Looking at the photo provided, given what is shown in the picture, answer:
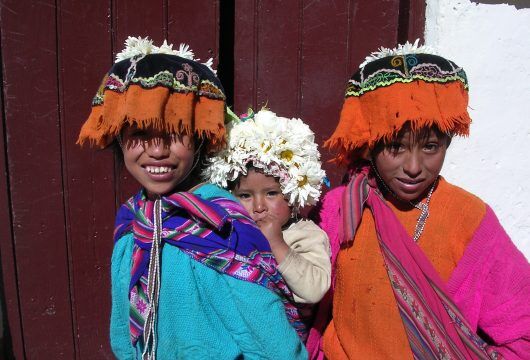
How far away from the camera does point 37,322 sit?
2.35 m

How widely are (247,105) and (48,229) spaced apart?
1.17 meters

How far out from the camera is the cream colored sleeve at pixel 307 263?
4.58 feet

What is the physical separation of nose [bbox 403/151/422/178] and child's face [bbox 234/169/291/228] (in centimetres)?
41

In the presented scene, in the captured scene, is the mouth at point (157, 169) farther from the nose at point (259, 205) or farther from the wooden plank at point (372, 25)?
the wooden plank at point (372, 25)

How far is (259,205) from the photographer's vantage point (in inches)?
60.0

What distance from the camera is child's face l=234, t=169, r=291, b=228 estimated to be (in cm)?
152

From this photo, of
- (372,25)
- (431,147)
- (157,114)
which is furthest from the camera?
(372,25)

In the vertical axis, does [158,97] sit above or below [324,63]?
below

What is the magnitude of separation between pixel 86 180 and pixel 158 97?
1.17 m

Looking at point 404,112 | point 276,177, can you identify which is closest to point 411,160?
point 404,112

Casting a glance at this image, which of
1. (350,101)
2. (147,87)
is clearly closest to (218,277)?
(147,87)

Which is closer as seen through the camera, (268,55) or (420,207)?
(420,207)

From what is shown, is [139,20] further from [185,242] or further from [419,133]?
[419,133]

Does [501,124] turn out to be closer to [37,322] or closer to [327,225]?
[327,225]
